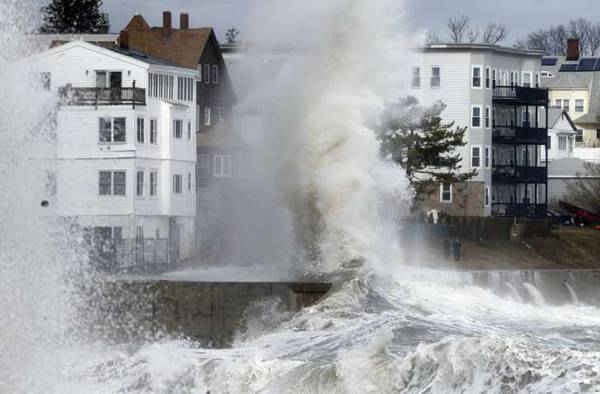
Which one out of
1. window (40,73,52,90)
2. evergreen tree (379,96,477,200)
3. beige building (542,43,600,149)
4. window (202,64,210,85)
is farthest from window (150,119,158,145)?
beige building (542,43,600,149)

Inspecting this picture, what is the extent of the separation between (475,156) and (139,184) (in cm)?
2345

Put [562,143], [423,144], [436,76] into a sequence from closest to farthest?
[423,144]
[436,76]
[562,143]

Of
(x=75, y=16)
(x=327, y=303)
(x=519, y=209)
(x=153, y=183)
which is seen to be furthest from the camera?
(x=75, y=16)

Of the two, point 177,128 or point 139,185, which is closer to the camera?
point 139,185

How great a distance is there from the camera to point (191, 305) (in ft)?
113

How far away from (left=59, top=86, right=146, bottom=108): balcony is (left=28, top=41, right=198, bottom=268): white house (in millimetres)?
34

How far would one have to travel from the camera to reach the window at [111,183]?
58.1 meters

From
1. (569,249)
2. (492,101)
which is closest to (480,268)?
(569,249)

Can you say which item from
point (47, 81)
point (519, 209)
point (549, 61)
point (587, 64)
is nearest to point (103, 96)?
point (47, 81)

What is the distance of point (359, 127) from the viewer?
142 ft

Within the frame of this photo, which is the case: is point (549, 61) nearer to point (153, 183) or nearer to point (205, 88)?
point (205, 88)

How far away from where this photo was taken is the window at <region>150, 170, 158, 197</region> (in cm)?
6011

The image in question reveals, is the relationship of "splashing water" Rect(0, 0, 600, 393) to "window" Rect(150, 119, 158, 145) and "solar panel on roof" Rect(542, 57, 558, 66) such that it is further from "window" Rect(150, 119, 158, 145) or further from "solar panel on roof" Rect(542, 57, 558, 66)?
"solar panel on roof" Rect(542, 57, 558, 66)

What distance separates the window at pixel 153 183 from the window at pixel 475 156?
856 inches
